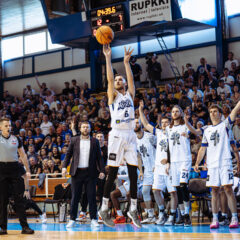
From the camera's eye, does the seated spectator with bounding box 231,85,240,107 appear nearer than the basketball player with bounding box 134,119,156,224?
No

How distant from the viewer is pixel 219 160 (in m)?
8.69

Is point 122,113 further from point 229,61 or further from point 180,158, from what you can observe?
point 229,61

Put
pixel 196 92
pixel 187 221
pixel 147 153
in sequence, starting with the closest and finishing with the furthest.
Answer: pixel 187 221 → pixel 147 153 → pixel 196 92

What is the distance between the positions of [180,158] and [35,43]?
18655mm

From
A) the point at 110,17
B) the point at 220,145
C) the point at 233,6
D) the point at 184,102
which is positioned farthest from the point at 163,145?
the point at 233,6

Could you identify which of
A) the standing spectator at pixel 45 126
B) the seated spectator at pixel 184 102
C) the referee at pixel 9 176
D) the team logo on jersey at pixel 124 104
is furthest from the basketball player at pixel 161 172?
the standing spectator at pixel 45 126

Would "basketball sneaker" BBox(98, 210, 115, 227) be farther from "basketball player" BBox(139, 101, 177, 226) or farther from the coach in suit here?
"basketball player" BBox(139, 101, 177, 226)

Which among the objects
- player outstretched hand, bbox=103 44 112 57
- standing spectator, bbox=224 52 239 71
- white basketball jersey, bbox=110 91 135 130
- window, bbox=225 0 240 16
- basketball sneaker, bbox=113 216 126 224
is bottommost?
basketball sneaker, bbox=113 216 126 224

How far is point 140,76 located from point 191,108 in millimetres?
6637

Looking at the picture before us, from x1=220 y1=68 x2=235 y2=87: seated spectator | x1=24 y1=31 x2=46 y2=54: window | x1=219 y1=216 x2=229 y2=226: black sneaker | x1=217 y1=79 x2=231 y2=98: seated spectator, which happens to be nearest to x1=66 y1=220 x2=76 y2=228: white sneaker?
x1=219 y1=216 x2=229 y2=226: black sneaker

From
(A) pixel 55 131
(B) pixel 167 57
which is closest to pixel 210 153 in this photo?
(A) pixel 55 131

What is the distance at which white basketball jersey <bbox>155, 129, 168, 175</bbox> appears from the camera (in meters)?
9.87

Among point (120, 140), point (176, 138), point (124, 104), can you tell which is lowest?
point (120, 140)

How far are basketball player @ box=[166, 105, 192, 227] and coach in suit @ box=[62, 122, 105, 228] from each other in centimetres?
143
